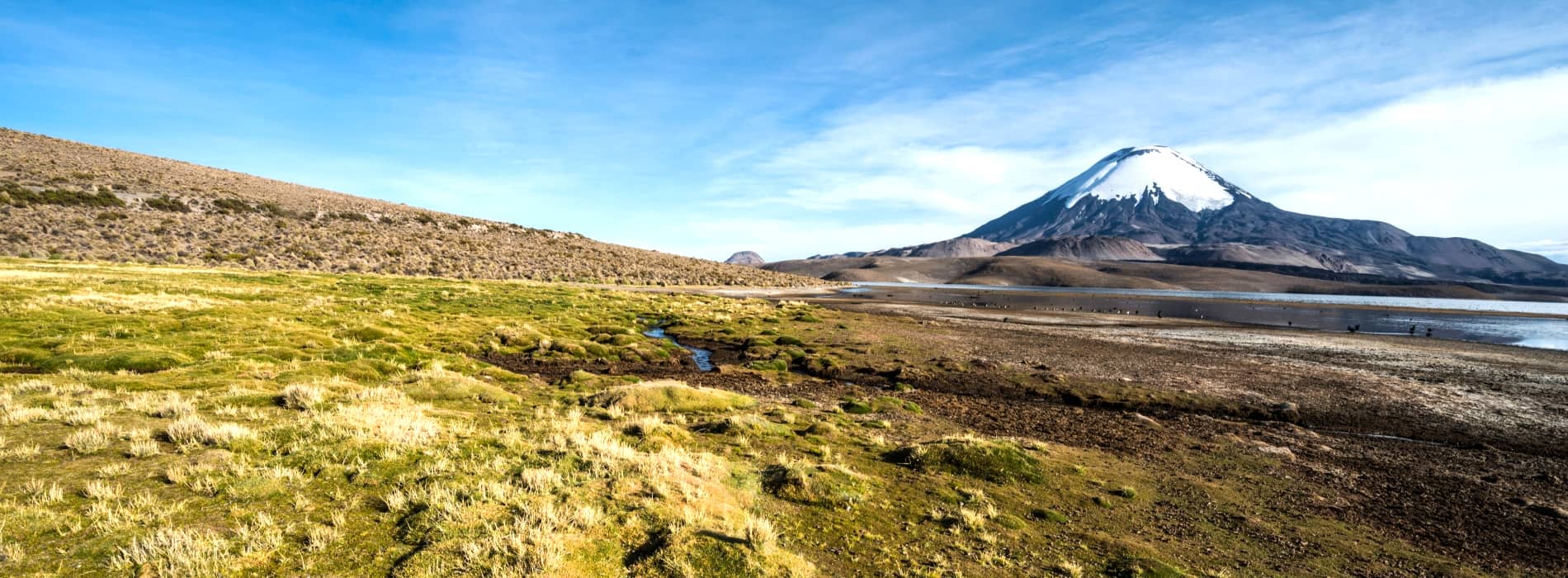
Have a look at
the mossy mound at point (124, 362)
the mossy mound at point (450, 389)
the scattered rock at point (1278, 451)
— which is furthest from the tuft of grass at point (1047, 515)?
the mossy mound at point (124, 362)

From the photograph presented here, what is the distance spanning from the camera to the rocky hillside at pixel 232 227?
63156 mm

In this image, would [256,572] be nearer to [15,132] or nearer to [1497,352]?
[1497,352]

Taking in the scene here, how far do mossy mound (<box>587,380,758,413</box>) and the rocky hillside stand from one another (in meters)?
75.4

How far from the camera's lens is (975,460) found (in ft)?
48.4

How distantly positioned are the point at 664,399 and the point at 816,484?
867cm

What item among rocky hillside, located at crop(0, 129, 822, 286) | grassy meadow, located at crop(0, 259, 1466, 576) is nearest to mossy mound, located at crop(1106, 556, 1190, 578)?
grassy meadow, located at crop(0, 259, 1466, 576)

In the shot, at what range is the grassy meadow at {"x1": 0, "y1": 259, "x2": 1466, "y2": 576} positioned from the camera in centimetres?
737

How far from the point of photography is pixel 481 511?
839 centimetres

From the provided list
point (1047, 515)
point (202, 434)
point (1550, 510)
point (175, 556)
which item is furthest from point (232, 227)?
point (1550, 510)

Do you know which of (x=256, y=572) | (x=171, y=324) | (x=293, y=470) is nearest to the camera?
(x=256, y=572)

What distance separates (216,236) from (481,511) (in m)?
96.4

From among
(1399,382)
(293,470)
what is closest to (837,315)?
(1399,382)

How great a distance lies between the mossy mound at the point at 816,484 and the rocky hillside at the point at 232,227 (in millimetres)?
83605

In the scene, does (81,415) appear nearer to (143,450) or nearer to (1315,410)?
(143,450)
